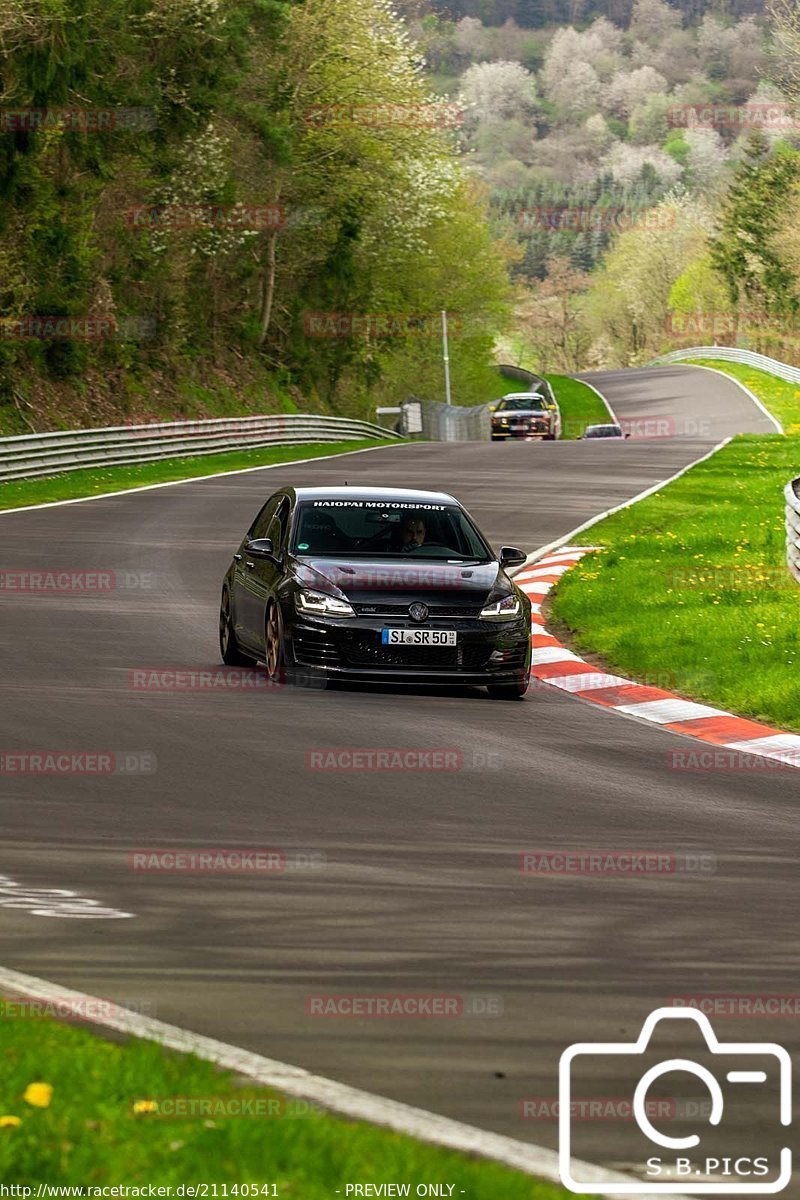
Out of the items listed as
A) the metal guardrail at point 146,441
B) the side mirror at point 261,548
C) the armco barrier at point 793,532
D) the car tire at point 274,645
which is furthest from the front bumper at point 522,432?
the car tire at point 274,645

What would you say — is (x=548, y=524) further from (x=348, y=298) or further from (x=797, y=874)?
(x=348, y=298)

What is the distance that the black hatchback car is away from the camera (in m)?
13.9

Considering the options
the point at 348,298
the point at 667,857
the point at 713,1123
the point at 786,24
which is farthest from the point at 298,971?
the point at 786,24

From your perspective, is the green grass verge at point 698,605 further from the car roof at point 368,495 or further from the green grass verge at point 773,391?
the green grass verge at point 773,391

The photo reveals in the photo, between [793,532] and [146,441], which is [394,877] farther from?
[146,441]

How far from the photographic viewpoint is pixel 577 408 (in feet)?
339

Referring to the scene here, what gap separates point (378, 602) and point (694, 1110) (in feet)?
30.4

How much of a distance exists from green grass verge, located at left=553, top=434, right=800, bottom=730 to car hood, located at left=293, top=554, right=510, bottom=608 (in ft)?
6.01

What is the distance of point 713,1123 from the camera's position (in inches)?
185

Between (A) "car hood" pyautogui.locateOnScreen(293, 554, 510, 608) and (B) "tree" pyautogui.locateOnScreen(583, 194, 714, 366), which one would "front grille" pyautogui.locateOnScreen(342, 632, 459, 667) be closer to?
(A) "car hood" pyautogui.locateOnScreen(293, 554, 510, 608)

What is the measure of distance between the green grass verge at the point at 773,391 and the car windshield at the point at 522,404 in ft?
30.9

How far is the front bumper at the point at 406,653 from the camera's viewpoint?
1383 centimetres

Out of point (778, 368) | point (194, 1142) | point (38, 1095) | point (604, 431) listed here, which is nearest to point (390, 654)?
point (38, 1095)

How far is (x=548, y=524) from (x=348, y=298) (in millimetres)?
40174
